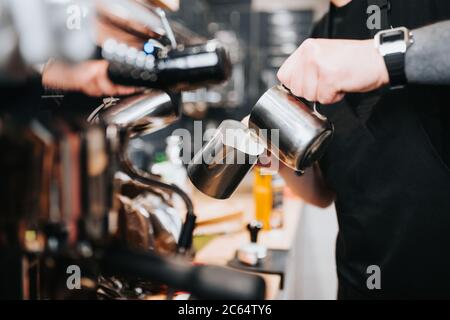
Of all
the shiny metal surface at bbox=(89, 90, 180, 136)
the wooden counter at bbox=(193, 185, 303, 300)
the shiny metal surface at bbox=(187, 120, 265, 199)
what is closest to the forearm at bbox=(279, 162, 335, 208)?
the wooden counter at bbox=(193, 185, 303, 300)

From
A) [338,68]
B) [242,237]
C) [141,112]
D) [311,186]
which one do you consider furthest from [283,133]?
[242,237]

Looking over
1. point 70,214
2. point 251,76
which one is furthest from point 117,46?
point 251,76

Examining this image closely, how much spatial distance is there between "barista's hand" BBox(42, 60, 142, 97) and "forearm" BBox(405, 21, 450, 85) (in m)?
0.50

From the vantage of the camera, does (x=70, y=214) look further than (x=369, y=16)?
No

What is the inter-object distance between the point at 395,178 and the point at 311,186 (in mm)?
299

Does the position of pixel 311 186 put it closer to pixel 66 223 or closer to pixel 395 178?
pixel 395 178

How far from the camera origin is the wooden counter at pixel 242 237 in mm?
1292

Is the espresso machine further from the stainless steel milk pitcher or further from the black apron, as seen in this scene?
the black apron

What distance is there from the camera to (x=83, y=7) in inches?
32.9

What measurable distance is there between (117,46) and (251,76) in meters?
4.33

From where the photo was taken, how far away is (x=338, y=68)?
62 centimetres

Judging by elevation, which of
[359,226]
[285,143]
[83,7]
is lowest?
[359,226]
